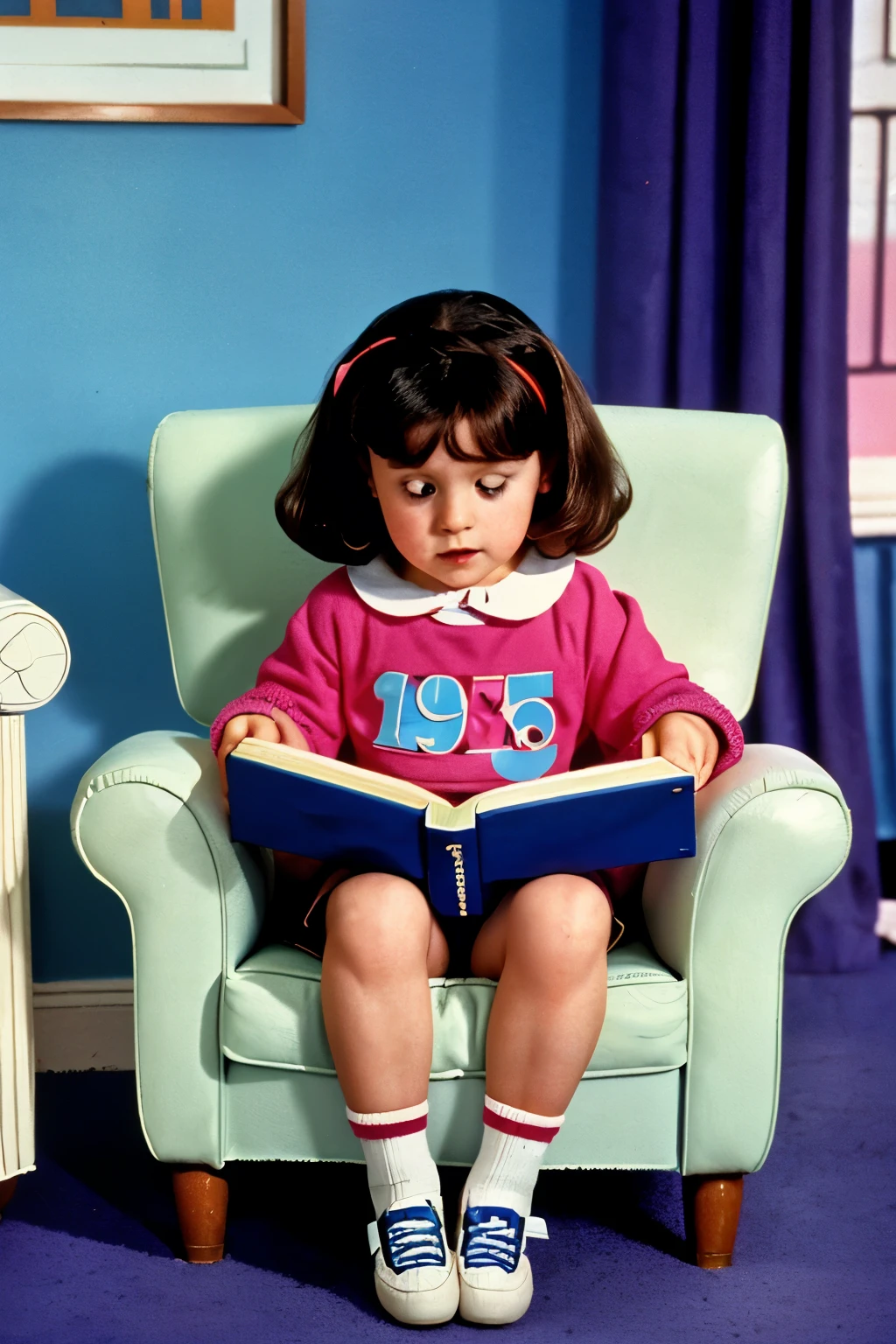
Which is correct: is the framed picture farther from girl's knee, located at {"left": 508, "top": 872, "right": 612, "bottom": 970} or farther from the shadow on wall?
girl's knee, located at {"left": 508, "top": 872, "right": 612, "bottom": 970}

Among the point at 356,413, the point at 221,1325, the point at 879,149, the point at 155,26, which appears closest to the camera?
the point at 221,1325

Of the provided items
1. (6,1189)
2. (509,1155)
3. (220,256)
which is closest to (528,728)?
(509,1155)

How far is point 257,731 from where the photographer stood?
1.34 m

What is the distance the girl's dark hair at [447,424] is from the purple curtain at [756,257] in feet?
A: 1.82

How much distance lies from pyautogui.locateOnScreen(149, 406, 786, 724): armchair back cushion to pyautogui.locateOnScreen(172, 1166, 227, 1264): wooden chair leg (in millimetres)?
547

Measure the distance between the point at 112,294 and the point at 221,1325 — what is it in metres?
1.36

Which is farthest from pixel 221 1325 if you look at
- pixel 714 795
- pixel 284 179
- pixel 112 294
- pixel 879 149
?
pixel 879 149

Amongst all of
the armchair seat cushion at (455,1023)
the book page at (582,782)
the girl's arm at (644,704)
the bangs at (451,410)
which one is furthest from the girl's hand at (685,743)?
the bangs at (451,410)

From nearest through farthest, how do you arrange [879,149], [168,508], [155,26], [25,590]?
[168,508], [155,26], [25,590], [879,149]

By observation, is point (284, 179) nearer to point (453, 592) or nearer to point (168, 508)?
point (168, 508)

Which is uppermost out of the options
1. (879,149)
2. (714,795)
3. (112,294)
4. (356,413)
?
(879,149)

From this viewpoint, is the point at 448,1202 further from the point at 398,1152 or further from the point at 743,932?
the point at 743,932

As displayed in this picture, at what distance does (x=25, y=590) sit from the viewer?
74.2 inches

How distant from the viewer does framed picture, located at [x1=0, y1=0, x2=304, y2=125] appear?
175cm
